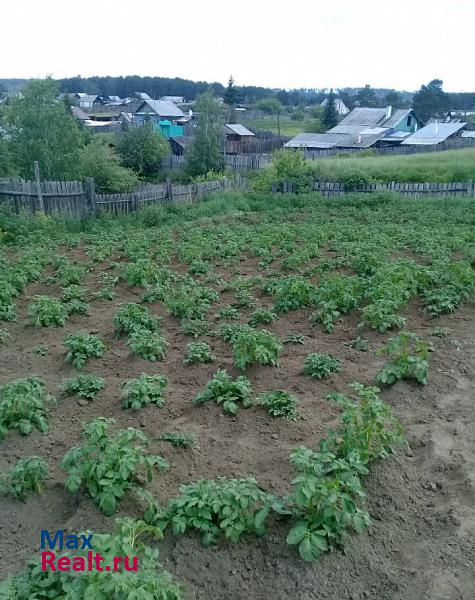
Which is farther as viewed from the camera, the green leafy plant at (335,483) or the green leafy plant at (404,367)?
the green leafy plant at (404,367)

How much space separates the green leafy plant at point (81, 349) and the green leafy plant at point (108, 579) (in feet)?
11.0

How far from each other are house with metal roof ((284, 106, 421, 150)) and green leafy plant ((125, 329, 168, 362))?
36443 millimetres

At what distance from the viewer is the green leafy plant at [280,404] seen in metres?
5.38

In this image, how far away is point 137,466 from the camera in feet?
15.1

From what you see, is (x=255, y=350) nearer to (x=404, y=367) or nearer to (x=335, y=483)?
(x=404, y=367)

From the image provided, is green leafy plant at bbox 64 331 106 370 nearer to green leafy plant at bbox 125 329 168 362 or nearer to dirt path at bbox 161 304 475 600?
green leafy plant at bbox 125 329 168 362

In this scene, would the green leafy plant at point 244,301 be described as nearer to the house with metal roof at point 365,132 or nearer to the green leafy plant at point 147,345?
the green leafy plant at point 147,345

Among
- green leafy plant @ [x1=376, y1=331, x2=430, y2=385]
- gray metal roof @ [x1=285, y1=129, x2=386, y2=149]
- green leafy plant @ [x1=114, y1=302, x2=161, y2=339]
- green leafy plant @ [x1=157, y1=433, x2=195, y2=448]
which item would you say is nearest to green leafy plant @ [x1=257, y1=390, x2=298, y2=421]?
green leafy plant @ [x1=157, y1=433, x2=195, y2=448]

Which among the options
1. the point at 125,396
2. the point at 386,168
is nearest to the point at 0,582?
the point at 125,396

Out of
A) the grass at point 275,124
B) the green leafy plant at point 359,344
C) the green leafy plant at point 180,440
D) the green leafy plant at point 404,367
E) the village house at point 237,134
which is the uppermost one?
the green leafy plant at point 404,367

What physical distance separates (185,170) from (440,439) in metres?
30.0

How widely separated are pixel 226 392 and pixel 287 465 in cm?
126

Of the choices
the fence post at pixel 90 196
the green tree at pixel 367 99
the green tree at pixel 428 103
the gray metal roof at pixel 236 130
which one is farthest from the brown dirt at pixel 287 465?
the green tree at pixel 367 99

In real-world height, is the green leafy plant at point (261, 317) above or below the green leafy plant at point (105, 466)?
below
